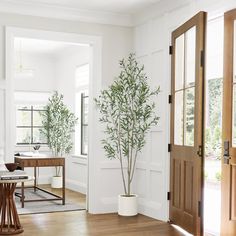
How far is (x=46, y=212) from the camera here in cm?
651

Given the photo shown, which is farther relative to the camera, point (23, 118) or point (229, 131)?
point (23, 118)

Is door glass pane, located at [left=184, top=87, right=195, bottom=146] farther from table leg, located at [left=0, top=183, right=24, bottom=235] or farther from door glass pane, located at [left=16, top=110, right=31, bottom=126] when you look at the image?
door glass pane, located at [left=16, top=110, right=31, bottom=126]

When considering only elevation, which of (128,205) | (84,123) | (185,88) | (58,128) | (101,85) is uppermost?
(101,85)

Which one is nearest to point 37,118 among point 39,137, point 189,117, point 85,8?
point 39,137

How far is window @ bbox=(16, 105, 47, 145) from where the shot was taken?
33.0 ft

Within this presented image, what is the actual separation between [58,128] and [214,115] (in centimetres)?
317

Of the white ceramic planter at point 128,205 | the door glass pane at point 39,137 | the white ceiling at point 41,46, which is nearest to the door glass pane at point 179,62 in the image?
the white ceramic planter at point 128,205

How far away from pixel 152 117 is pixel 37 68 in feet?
15.2

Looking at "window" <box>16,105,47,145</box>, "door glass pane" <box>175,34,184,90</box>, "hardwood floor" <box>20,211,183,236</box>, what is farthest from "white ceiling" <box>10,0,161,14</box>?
"window" <box>16,105,47,145</box>

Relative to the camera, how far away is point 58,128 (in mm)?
9078

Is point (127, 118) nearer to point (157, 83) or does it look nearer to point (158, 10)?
point (157, 83)

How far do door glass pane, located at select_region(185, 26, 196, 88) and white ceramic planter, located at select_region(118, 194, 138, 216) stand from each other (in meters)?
1.87

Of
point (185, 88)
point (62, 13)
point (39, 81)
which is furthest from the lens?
point (39, 81)

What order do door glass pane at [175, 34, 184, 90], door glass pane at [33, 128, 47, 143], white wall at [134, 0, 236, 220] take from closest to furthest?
door glass pane at [175, 34, 184, 90] → white wall at [134, 0, 236, 220] → door glass pane at [33, 128, 47, 143]
